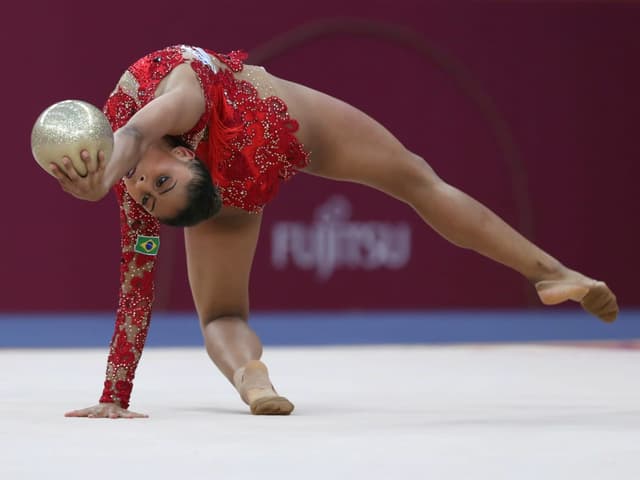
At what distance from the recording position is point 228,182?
308 cm

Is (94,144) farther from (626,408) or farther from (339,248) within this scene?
(339,248)

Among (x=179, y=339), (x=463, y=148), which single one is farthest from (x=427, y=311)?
(x=179, y=339)

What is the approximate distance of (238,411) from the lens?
3109 mm

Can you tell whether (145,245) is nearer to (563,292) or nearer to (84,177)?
(84,177)

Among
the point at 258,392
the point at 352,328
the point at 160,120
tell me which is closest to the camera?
the point at 160,120

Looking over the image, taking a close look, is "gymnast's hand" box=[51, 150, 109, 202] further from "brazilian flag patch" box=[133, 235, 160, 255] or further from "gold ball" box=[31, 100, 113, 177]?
"brazilian flag patch" box=[133, 235, 160, 255]

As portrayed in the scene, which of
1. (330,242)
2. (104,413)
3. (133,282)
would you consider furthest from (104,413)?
(330,242)

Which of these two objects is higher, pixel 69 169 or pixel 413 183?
pixel 413 183

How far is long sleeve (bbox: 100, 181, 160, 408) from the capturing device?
304cm

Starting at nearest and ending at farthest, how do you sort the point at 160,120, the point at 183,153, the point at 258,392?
the point at 160,120, the point at 183,153, the point at 258,392

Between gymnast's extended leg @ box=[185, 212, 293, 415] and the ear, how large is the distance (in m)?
0.37

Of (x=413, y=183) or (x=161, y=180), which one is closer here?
(x=161, y=180)

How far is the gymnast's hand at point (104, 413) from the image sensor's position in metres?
2.92

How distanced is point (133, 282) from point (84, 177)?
2.15 feet
